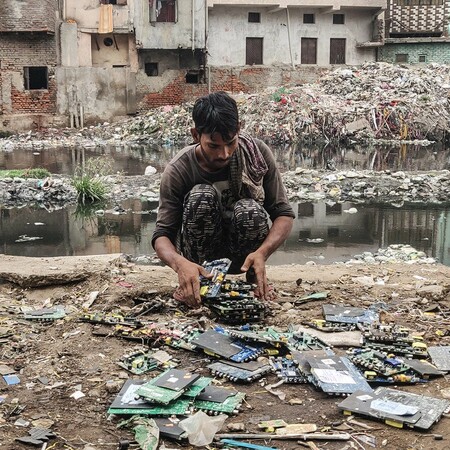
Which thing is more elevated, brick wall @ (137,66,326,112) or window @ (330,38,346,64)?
window @ (330,38,346,64)

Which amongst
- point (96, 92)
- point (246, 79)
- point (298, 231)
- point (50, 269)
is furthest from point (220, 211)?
point (246, 79)

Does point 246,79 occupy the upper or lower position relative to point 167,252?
upper

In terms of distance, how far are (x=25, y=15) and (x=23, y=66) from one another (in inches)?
75.1

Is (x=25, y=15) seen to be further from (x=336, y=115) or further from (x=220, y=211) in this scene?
(x=220, y=211)

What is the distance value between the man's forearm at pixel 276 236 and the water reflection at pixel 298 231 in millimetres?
2804

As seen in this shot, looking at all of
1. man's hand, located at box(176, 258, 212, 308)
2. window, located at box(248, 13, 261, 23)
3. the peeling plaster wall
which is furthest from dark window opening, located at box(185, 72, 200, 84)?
man's hand, located at box(176, 258, 212, 308)

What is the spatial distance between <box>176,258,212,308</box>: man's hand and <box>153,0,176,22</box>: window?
2192cm

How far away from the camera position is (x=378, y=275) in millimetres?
4172

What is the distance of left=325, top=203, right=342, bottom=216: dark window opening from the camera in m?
8.26

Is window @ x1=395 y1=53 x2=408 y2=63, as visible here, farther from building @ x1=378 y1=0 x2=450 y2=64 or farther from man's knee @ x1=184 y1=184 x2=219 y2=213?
man's knee @ x1=184 y1=184 x2=219 y2=213

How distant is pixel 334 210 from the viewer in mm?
8469

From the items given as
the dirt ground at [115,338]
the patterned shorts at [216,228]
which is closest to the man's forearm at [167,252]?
the patterned shorts at [216,228]

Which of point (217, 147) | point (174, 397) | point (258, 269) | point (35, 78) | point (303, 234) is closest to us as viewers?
point (174, 397)

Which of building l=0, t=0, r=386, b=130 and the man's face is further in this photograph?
building l=0, t=0, r=386, b=130
